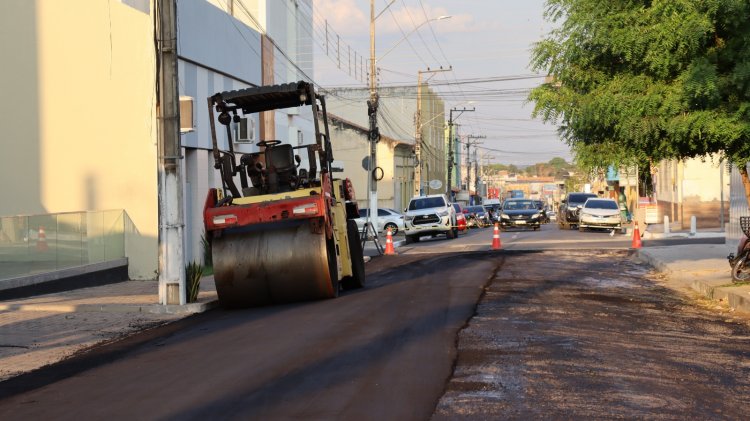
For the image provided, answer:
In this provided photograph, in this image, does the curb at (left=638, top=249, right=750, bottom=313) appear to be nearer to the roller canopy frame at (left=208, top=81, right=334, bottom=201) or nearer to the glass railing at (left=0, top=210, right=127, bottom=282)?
the roller canopy frame at (left=208, top=81, right=334, bottom=201)

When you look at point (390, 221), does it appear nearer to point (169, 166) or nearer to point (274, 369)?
point (169, 166)

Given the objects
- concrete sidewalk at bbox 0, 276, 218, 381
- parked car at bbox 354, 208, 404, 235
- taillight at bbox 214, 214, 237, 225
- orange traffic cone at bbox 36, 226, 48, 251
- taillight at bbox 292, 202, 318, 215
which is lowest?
concrete sidewalk at bbox 0, 276, 218, 381

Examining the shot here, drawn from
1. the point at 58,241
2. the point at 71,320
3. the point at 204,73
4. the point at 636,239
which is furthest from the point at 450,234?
the point at 71,320

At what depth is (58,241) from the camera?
19.5 metres

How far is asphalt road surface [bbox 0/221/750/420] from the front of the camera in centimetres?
786

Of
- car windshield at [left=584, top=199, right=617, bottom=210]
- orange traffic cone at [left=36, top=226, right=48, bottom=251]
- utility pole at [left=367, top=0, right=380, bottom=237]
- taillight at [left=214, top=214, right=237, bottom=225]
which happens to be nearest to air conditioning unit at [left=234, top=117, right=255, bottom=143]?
utility pole at [left=367, top=0, right=380, bottom=237]

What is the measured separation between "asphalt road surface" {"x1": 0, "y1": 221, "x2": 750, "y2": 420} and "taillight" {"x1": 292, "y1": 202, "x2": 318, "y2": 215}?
1.46m

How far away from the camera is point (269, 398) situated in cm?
822

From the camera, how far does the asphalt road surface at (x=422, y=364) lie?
7859mm

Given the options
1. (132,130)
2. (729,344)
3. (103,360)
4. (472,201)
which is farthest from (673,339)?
(472,201)

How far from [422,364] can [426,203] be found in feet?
107

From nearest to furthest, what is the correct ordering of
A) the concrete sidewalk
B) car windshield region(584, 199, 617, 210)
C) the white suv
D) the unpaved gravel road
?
the unpaved gravel road < the concrete sidewalk < the white suv < car windshield region(584, 199, 617, 210)

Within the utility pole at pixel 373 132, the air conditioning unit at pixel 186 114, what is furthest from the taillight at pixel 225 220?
the utility pole at pixel 373 132

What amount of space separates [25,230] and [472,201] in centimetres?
11333
